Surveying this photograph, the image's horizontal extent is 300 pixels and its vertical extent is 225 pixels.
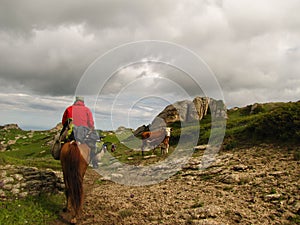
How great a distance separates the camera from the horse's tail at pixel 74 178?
915 centimetres

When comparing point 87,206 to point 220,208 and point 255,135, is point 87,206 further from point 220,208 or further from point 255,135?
point 255,135

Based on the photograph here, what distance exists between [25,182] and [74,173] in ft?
14.7

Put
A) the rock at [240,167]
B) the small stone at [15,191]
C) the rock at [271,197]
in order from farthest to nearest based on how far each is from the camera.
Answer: the rock at [240,167]
the small stone at [15,191]
the rock at [271,197]

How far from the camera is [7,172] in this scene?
12.8m

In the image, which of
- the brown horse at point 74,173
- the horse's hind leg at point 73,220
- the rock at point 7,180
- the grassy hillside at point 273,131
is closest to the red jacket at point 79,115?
the brown horse at point 74,173

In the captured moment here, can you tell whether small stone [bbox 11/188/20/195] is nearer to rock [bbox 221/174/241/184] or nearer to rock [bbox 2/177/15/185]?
rock [bbox 2/177/15/185]

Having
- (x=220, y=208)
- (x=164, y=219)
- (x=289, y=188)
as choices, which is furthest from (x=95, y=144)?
(x=289, y=188)

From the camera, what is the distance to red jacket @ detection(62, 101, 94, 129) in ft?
33.3

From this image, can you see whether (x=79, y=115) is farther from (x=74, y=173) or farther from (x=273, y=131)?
(x=273, y=131)

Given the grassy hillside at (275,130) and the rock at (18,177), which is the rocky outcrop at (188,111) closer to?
the grassy hillside at (275,130)

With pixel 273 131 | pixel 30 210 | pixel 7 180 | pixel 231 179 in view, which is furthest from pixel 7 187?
pixel 273 131

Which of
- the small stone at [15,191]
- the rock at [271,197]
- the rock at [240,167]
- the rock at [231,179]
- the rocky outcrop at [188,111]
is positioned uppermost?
the rocky outcrop at [188,111]

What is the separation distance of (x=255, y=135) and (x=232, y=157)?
3.74m

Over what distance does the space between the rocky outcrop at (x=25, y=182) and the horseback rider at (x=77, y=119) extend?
3476mm
